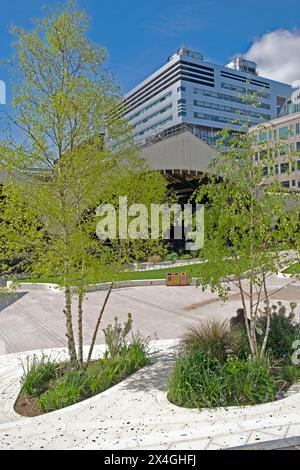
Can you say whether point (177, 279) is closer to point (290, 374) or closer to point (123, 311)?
point (123, 311)

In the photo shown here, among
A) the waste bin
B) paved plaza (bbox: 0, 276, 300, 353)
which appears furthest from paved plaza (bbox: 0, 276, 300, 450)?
the waste bin

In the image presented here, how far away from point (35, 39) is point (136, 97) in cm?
14518

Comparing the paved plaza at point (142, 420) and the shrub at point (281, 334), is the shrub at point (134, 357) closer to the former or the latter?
the paved plaza at point (142, 420)

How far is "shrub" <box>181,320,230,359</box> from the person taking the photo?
289 inches

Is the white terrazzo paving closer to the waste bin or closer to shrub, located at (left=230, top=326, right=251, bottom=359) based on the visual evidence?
shrub, located at (left=230, top=326, right=251, bottom=359)

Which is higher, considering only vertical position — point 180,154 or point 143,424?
point 180,154

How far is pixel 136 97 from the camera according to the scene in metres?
144

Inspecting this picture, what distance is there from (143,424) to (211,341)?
99.6 inches

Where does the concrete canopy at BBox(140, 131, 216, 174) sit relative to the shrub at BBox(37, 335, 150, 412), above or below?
above

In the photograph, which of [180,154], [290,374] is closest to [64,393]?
[290,374]

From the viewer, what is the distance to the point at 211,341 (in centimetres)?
752

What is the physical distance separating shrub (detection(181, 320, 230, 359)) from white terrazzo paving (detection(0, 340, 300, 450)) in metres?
1.08

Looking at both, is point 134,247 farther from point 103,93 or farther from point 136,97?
point 136,97
